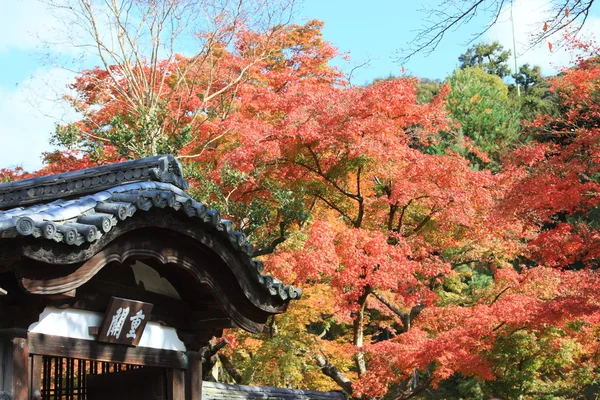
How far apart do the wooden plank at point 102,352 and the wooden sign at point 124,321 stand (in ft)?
0.28

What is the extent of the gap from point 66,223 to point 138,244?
0.79m

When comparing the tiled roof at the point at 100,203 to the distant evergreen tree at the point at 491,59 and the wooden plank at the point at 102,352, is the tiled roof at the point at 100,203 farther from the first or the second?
the distant evergreen tree at the point at 491,59

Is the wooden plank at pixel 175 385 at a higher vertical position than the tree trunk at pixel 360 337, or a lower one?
lower

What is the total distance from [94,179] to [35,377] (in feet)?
6.00

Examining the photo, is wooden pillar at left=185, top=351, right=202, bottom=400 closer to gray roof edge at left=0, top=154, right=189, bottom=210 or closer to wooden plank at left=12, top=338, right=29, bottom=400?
gray roof edge at left=0, top=154, right=189, bottom=210

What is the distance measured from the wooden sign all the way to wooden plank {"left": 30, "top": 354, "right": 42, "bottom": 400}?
0.61 metres

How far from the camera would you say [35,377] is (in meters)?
4.93

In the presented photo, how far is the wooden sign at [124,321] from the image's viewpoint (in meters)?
5.58

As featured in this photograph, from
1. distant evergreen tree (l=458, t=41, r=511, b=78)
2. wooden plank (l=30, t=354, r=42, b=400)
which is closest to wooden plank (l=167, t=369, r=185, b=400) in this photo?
wooden plank (l=30, t=354, r=42, b=400)

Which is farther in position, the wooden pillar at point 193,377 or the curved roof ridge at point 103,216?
the wooden pillar at point 193,377

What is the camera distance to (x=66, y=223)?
4703mm

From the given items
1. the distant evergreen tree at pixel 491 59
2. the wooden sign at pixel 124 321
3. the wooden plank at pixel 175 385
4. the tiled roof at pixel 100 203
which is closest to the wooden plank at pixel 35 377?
the wooden sign at pixel 124 321

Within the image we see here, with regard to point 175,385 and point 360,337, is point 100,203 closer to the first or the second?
point 175,385

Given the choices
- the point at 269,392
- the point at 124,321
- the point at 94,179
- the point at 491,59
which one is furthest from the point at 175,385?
the point at 491,59
